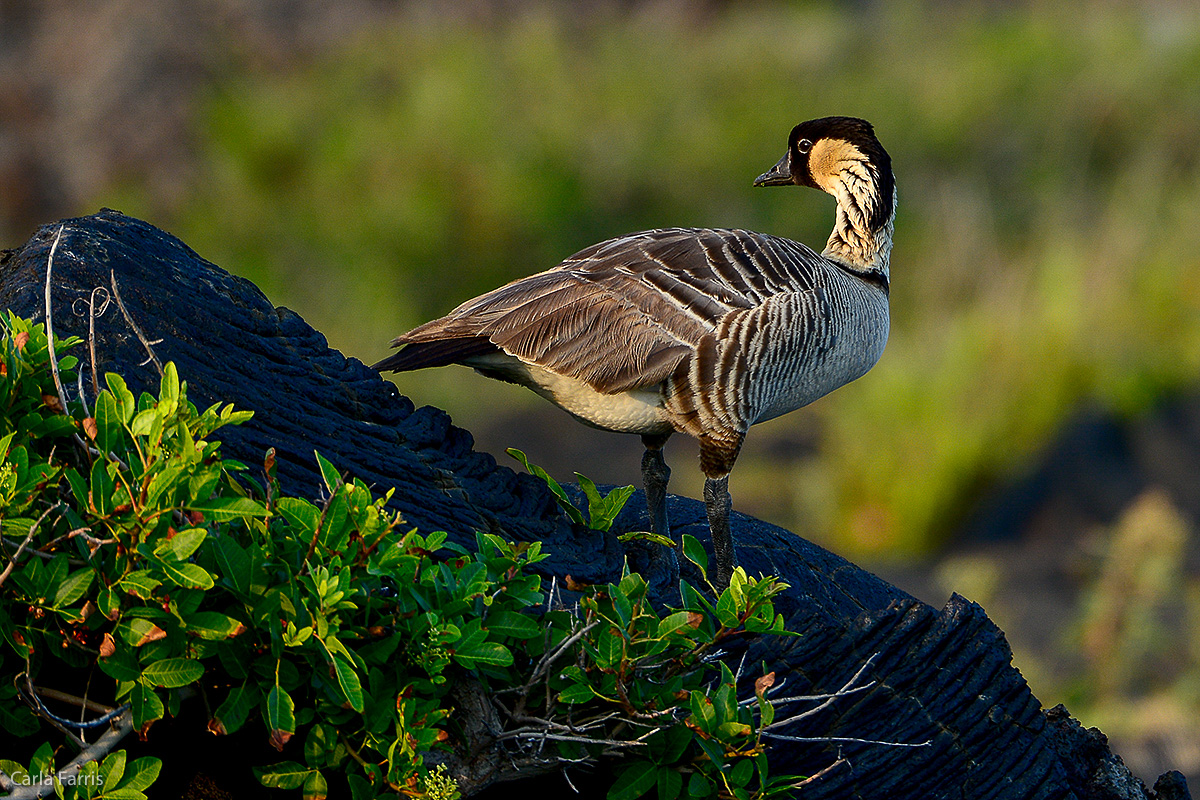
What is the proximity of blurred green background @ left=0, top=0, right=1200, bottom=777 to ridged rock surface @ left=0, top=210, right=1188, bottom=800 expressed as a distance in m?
4.05

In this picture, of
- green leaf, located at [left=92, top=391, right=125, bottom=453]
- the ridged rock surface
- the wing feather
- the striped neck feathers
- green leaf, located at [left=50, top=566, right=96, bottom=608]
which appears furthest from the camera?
the striped neck feathers

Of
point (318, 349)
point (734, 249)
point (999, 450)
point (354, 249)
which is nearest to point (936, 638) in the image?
point (734, 249)

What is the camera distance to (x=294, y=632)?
2.26 meters

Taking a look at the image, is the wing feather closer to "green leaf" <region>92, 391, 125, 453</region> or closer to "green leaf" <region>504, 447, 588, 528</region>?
"green leaf" <region>504, 447, 588, 528</region>

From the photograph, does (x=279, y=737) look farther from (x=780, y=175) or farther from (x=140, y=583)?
(x=780, y=175)

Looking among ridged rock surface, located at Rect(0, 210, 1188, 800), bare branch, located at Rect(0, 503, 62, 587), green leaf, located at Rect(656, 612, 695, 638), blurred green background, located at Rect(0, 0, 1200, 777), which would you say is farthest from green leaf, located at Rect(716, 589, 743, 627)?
blurred green background, located at Rect(0, 0, 1200, 777)

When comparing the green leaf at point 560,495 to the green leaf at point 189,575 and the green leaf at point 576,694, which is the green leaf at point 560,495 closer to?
the green leaf at point 576,694

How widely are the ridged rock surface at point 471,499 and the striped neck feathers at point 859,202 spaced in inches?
66.1

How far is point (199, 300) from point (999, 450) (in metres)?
7.99

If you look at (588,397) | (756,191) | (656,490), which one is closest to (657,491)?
(656,490)

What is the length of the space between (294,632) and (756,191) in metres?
12.9

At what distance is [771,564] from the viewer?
3934 mm

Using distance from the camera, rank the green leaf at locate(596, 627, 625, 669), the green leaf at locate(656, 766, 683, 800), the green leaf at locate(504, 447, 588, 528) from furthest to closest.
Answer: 1. the green leaf at locate(504, 447, 588, 528)
2. the green leaf at locate(656, 766, 683, 800)
3. the green leaf at locate(596, 627, 625, 669)

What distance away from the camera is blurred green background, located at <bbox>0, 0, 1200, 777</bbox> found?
9.98 metres
